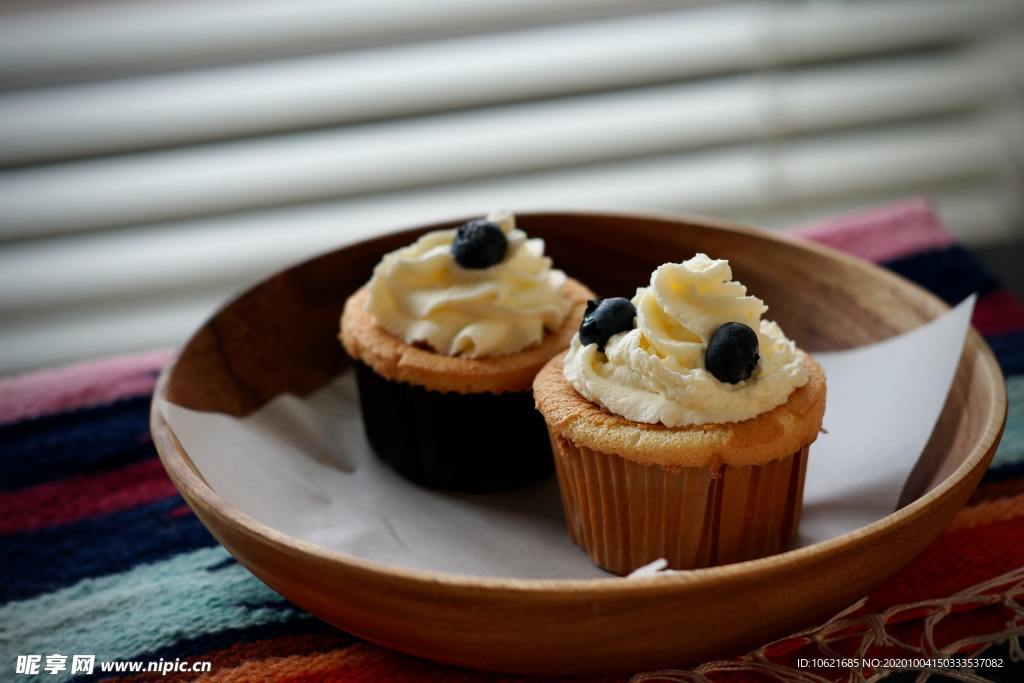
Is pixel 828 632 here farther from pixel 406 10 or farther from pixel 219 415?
pixel 406 10

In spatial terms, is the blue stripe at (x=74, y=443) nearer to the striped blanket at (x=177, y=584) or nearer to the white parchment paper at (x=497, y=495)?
the striped blanket at (x=177, y=584)

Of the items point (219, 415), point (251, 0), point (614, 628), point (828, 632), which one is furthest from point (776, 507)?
point (251, 0)

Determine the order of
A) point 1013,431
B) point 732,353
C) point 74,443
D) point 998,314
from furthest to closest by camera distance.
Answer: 1. point 998,314
2. point 74,443
3. point 1013,431
4. point 732,353

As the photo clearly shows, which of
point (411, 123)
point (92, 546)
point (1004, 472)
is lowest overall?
point (92, 546)

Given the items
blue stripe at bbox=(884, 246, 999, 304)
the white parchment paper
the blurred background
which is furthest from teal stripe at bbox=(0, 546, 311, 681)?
the blurred background

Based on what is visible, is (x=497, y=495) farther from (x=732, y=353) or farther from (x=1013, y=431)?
(x=1013, y=431)

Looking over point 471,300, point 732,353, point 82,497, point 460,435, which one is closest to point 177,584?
point 82,497

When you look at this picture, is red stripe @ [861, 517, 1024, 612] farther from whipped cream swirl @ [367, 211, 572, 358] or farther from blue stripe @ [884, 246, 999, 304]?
blue stripe @ [884, 246, 999, 304]
